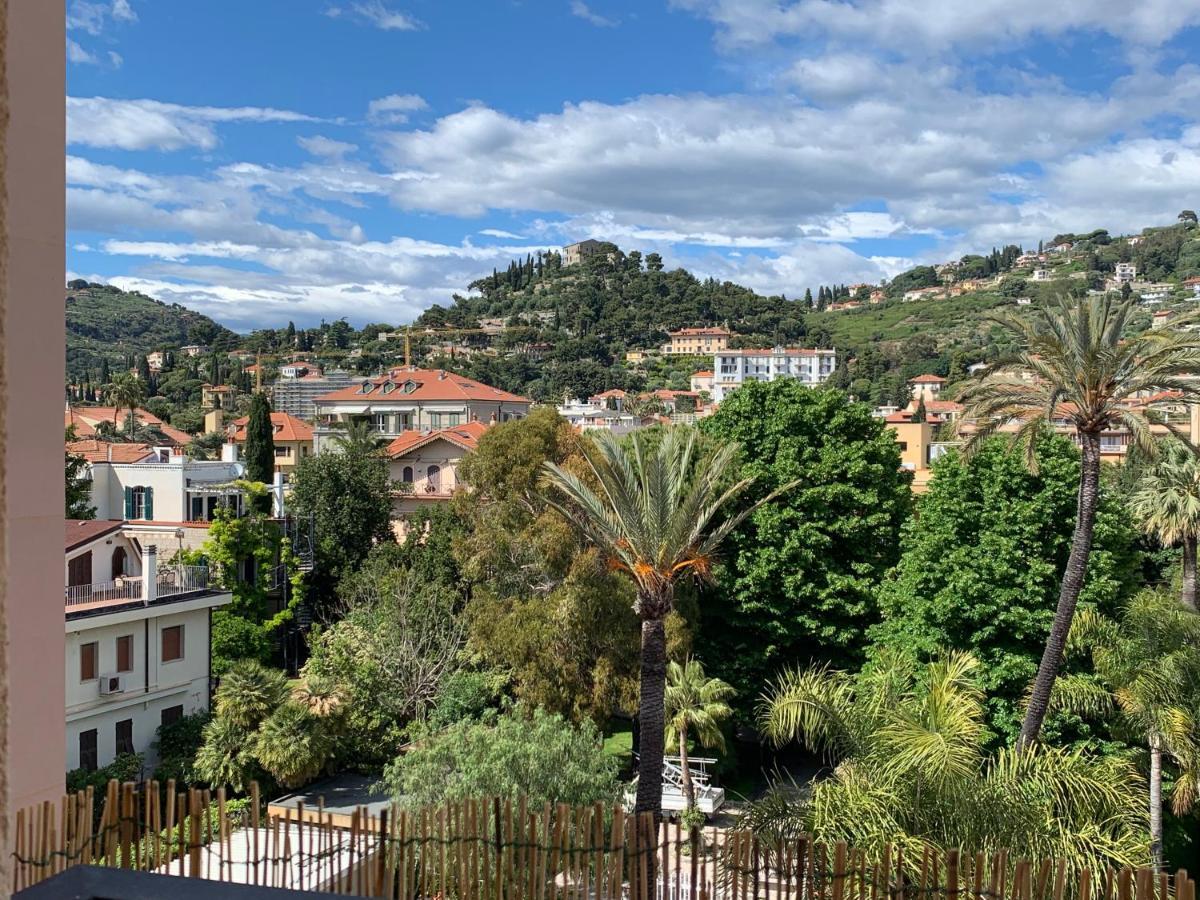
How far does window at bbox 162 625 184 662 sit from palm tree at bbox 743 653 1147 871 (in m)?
14.2

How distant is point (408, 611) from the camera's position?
66.0ft

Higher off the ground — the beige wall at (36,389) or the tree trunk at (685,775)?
the beige wall at (36,389)

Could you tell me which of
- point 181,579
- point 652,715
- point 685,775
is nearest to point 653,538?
point 652,715

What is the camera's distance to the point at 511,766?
38.7 feet

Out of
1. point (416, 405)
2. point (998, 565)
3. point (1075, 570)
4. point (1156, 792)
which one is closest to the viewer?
point (1075, 570)

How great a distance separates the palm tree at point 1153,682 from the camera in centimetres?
1278

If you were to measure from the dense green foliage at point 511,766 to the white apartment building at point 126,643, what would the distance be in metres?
6.73

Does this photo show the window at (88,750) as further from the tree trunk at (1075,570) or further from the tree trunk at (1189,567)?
the tree trunk at (1189,567)

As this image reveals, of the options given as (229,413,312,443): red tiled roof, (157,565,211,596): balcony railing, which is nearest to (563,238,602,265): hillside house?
(229,413,312,443): red tiled roof

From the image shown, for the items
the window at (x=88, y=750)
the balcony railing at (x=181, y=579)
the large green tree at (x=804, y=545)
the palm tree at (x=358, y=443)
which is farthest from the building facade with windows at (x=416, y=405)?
the window at (x=88, y=750)

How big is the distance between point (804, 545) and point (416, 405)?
99.1ft

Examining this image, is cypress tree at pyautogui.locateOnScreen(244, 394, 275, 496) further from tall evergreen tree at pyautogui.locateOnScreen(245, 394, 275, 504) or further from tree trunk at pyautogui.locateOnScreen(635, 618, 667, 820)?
tree trunk at pyautogui.locateOnScreen(635, 618, 667, 820)

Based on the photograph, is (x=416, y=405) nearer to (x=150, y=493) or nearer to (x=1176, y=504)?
(x=150, y=493)

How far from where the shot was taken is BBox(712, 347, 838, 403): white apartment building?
111 m
